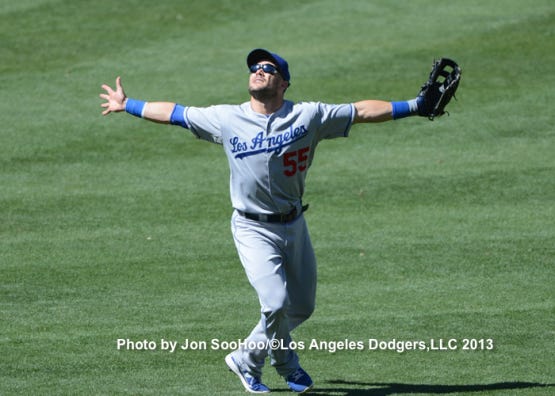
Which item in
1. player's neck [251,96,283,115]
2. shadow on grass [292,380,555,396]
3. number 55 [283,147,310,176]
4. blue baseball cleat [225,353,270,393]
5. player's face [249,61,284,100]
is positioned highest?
player's face [249,61,284,100]

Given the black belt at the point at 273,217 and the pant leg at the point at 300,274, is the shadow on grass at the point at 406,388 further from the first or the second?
the black belt at the point at 273,217

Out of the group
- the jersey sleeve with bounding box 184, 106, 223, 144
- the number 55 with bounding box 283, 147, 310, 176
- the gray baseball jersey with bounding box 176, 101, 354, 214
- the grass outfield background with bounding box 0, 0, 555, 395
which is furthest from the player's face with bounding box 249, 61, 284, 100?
the grass outfield background with bounding box 0, 0, 555, 395

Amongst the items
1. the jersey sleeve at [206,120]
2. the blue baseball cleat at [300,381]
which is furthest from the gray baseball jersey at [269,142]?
the blue baseball cleat at [300,381]

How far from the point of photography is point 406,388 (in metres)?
7.25

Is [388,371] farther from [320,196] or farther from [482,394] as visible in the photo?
[320,196]

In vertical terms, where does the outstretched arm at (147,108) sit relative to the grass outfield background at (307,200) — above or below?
above

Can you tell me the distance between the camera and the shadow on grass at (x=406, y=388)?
7.16 meters

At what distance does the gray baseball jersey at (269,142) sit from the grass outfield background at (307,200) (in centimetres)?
135

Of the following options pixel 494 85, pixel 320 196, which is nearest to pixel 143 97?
pixel 320 196

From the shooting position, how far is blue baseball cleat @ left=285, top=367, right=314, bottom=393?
7.19 meters

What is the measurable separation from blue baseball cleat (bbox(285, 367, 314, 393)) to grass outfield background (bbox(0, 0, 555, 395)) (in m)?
0.25

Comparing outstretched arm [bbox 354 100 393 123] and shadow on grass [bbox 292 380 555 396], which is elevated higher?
outstretched arm [bbox 354 100 393 123]

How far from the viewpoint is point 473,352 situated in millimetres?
8023

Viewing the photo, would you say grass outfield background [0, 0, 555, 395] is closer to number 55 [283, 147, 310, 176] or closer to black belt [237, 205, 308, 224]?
black belt [237, 205, 308, 224]
